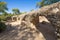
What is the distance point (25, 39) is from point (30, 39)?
33 centimetres

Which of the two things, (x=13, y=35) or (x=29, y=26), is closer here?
(x=13, y=35)

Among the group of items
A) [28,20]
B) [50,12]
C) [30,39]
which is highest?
[50,12]

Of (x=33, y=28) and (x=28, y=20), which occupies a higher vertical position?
(x=28, y=20)

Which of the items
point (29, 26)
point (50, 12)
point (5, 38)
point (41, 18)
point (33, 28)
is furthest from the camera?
point (41, 18)

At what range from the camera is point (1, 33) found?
9.02 m

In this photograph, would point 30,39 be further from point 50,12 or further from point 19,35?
point 50,12

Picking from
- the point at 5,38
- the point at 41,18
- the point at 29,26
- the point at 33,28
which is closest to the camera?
the point at 5,38

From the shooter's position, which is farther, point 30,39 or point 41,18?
point 41,18

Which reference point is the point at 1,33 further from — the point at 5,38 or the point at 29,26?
the point at 29,26

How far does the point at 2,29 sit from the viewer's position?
9352 mm

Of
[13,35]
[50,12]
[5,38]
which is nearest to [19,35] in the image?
[13,35]

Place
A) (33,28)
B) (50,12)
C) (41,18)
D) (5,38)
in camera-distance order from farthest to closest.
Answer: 1. (41,18)
2. (33,28)
3. (5,38)
4. (50,12)

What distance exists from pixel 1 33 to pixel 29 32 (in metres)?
2.29

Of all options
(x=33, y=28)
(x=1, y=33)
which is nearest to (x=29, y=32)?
(x=33, y=28)
